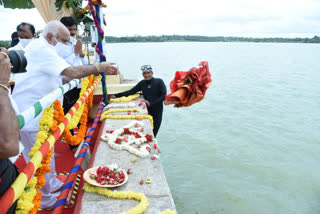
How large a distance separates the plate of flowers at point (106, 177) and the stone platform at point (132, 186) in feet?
0.18

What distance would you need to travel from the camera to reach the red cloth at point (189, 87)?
2.50 m

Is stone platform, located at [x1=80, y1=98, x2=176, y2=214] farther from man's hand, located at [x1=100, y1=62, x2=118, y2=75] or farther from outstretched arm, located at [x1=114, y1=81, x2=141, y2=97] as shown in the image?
outstretched arm, located at [x1=114, y1=81, x2=141, y2=97]

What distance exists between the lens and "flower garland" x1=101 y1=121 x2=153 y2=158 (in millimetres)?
2611

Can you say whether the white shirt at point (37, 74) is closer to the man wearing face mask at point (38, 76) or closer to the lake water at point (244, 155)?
the man wearing face mask at point (38, 76)

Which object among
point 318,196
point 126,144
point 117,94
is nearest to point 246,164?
point 318,196

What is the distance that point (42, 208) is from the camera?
261 cm

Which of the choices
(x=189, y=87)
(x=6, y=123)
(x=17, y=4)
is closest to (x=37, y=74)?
(x=6, y=123)

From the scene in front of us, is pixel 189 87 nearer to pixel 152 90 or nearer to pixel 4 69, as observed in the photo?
pixel 4 69

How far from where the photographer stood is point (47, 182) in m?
2.62

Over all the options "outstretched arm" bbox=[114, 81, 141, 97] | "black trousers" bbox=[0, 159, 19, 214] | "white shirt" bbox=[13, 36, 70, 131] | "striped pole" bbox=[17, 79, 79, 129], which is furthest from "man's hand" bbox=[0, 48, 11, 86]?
"outstretched arm" bbox=[114, 81, 141, 97]

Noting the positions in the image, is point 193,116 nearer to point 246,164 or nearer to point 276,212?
point 246,164

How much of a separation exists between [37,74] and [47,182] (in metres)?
1.19

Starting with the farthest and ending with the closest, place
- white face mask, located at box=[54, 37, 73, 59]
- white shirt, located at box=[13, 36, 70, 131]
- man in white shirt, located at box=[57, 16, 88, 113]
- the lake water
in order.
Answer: the lake water → man in white shirt, located at box=[57, 16, 88, 113] → white face mask, located at box=[54, 37, 73, 59] → white shirt, located at box=[13, 36, 70, 131]

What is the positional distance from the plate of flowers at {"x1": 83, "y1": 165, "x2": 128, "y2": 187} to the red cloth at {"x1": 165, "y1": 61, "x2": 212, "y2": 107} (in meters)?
0.88
